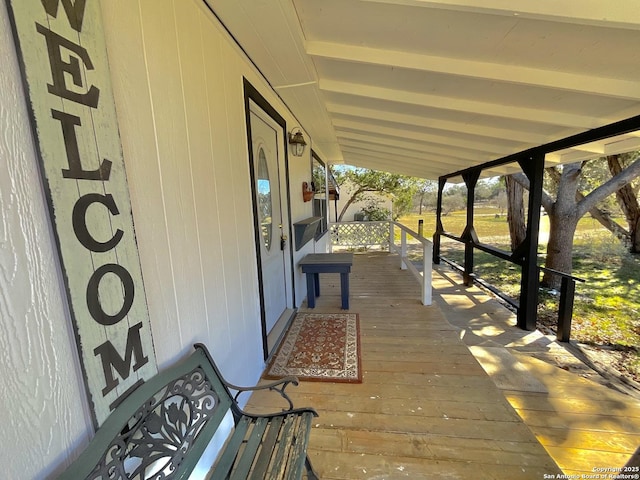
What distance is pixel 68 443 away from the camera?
721 mm

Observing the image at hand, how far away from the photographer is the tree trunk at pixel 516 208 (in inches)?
271

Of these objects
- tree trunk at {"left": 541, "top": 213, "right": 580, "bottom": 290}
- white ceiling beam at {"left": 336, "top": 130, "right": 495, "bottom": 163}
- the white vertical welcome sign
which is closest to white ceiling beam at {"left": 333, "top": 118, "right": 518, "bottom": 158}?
white ceiling beam at {"left": 336, "top": 130, "right": 495, "bottom": 163}

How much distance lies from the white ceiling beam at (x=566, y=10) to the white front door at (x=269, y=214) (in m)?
1.59

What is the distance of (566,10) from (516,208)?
7.13 metres

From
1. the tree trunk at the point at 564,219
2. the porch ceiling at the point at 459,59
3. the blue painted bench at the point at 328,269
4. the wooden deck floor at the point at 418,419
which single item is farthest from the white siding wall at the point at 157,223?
the tree trunk at the point at 564,219

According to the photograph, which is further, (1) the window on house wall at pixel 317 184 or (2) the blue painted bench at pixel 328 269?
(1) the window on house wall at pixel 317 184

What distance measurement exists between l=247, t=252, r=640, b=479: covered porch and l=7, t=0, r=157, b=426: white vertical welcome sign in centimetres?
127

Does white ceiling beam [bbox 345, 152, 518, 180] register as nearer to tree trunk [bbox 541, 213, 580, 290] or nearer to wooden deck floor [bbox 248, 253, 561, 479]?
tree trunk [bbox 541, 213, 580, 290]

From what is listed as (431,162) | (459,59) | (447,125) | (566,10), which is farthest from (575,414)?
(431,162)

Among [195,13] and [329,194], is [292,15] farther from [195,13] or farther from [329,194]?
[329,194]

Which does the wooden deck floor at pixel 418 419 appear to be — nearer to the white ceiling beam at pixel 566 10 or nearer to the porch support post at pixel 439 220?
the white ceiling beam at pixel 566 10

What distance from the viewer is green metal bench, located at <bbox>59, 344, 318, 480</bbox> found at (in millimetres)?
772

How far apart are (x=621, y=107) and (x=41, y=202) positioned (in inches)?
127

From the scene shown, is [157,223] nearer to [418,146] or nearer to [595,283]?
[418,146]
